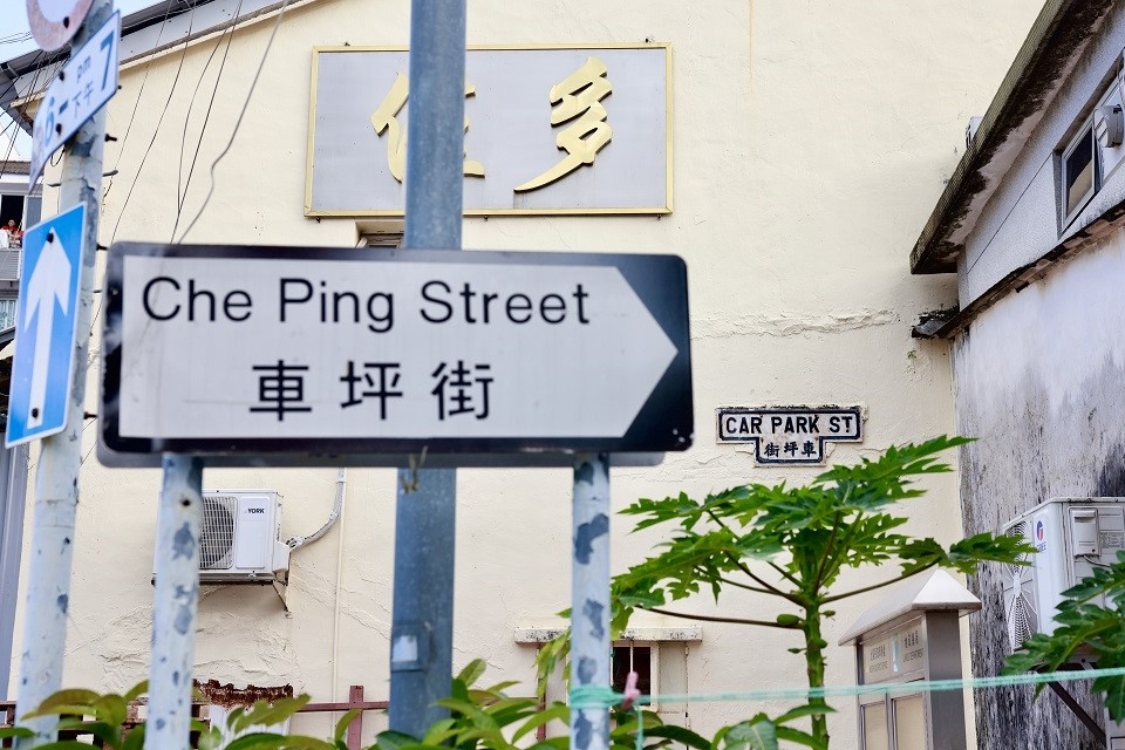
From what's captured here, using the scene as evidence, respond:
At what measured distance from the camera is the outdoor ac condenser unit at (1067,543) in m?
5.74

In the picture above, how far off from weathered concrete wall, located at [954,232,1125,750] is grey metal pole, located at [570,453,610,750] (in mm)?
3926

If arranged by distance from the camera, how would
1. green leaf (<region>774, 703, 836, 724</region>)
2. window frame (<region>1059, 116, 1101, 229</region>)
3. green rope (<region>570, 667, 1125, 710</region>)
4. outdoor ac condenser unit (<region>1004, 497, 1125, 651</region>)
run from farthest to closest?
window frame (<region>1059, 116, 1101, 229</region>) < outdoor ac condenser unit (<region>1004, 497, 1125, 651</region>) < green leaf (<region>774, 703, 836, 724</region>) < green rope (<region>570, 667, 1125, 710</region>)

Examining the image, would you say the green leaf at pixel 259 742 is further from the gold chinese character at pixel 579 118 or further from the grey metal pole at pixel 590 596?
the gold chinese character at pixel 579 118

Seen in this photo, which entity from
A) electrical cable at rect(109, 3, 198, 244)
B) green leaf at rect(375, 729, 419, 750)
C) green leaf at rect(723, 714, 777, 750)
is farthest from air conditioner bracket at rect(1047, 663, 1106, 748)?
electrical cable at rect(109, 3, 198, 244)

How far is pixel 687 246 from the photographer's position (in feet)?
31.1

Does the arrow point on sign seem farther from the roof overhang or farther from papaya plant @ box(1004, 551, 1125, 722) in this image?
the roof overhang

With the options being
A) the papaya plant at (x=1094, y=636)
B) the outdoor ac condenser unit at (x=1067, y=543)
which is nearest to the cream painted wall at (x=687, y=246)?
the outdoor ac condenser unit at (x=1067, y=543)

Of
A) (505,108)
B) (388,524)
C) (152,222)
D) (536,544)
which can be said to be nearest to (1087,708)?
(536,544)

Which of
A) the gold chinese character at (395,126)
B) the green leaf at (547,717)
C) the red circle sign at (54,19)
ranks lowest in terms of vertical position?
the green leaf at (547,717)

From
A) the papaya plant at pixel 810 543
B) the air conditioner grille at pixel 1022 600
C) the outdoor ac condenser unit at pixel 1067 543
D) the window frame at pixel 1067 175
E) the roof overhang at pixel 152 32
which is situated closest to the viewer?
the papaya plant at pixel 810 543

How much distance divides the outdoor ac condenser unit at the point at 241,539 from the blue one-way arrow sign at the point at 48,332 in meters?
4.80

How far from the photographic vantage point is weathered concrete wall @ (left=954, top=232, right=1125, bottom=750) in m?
6.40

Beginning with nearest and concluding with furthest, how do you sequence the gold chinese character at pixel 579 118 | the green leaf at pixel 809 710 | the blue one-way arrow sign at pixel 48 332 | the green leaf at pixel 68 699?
1. the green leaf at pixel 68 699
2. the green leaf at pixel 809 710
3. the blue one-way arrow sign at pixel 48 332
4. the gold chinese character at pixel 579 118

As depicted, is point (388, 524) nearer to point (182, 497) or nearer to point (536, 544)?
point (536, 544)
